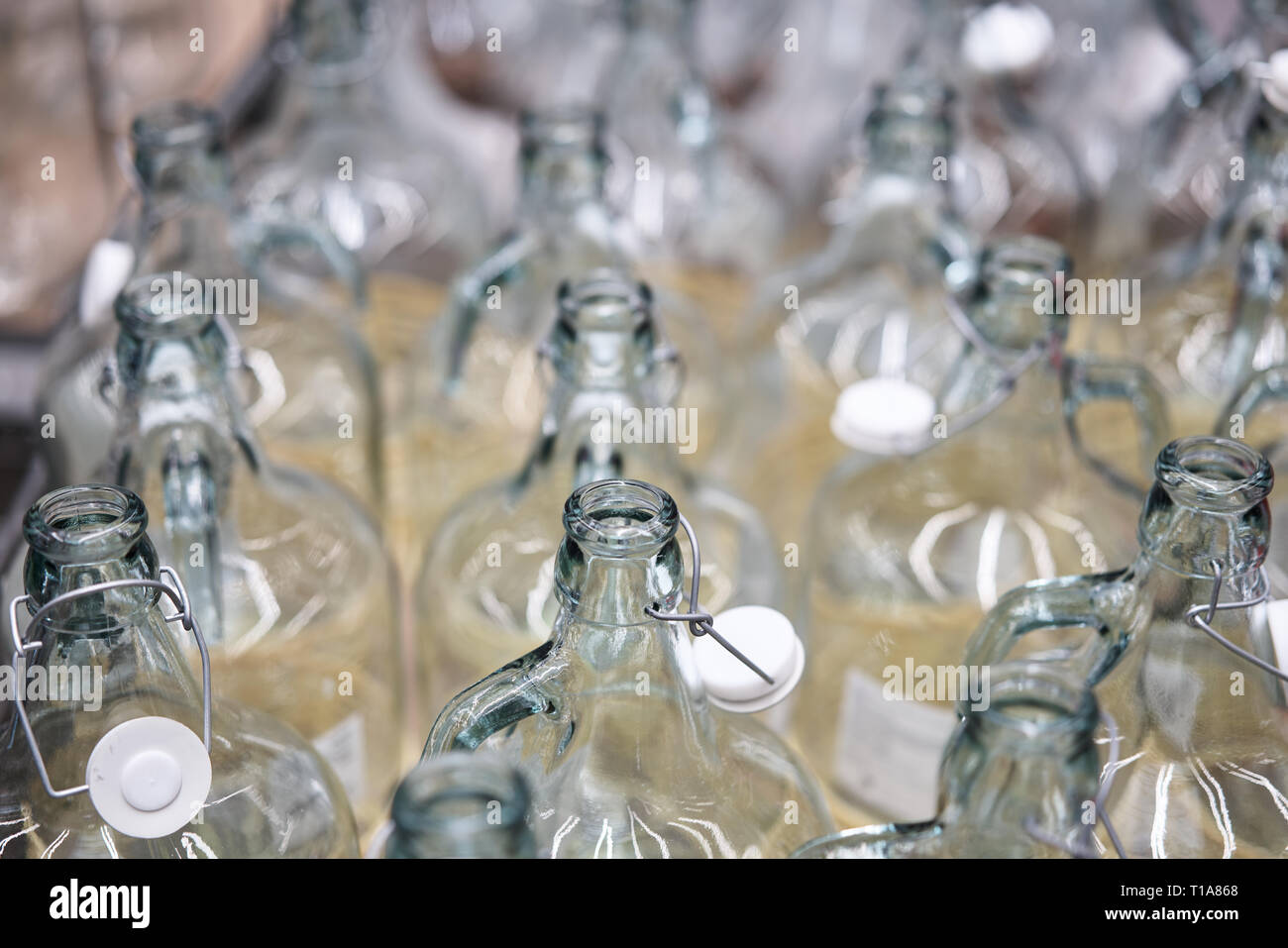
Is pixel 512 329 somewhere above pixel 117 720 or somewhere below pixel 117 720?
above

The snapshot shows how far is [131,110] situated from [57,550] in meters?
0.98

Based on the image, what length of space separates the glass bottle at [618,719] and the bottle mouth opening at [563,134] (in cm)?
39

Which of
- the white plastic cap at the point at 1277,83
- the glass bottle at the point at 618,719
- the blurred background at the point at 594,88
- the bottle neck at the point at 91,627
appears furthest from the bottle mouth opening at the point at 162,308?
the white plastic cap at the point at 1277,83

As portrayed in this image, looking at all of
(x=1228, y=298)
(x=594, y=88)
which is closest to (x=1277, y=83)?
(x=1228, y=298)

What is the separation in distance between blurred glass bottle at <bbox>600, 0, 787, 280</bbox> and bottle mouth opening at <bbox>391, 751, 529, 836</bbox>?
0.73 meters

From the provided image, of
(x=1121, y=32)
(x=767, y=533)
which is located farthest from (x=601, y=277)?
(x=1121, y=32)

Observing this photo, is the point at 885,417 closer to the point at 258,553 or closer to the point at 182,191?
the point at 258,553

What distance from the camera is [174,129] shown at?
862 millimetres

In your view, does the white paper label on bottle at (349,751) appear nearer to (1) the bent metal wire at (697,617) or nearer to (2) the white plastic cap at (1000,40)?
(1) the bent metal wire at (697,617)

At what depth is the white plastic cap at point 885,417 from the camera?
0.77 m

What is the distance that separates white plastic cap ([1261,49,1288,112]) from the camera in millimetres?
868

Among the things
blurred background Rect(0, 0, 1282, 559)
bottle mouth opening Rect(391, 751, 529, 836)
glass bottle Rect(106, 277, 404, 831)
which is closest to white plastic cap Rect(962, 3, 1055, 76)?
blurred background Rect(0, 0, 1282, 559)

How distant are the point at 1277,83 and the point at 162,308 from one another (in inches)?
25.9
